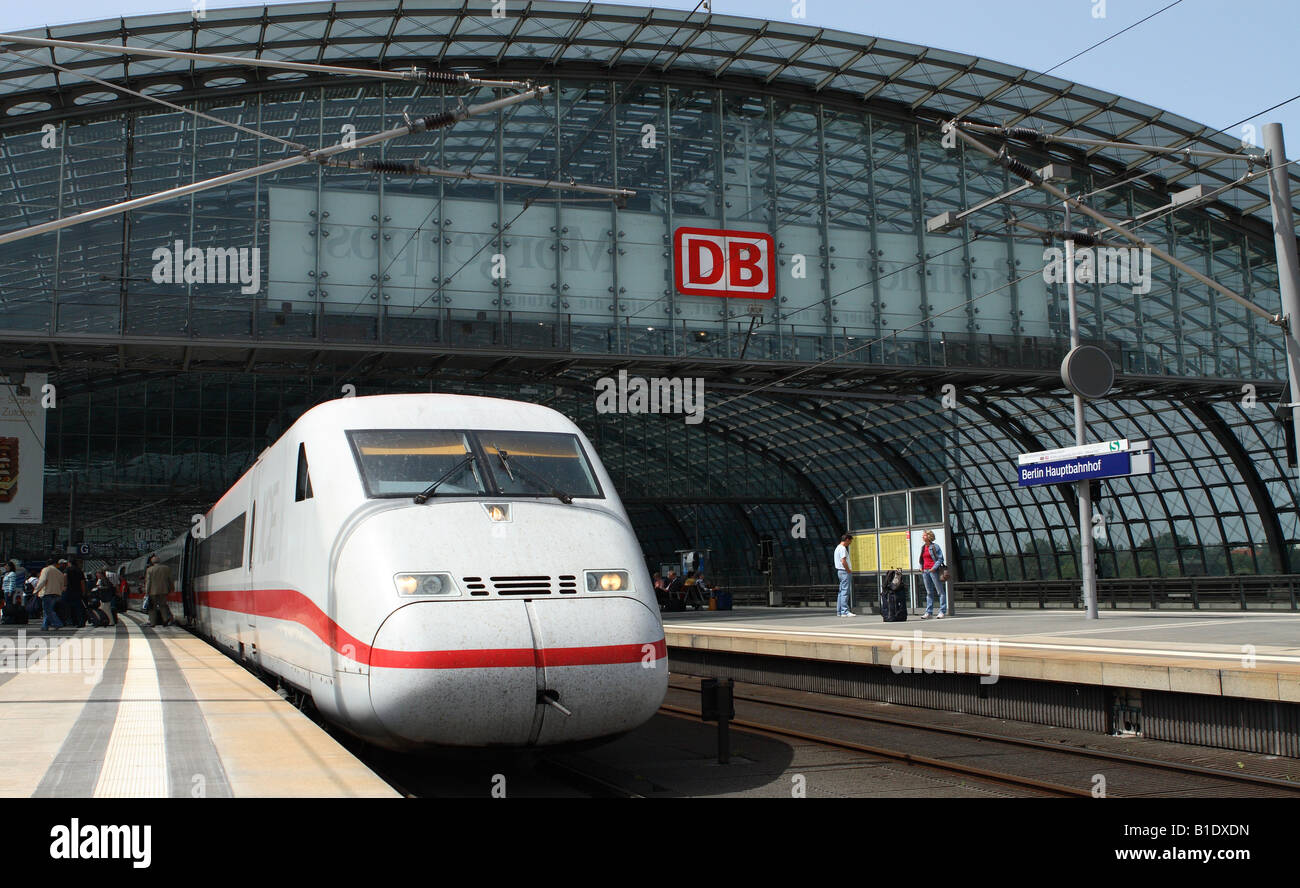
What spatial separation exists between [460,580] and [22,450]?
29269mm

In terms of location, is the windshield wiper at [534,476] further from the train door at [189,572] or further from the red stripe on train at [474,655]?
the train door at [189,572]

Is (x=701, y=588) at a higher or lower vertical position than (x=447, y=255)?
lower

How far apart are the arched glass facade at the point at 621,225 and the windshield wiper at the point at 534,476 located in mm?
21446

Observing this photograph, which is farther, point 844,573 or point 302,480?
point 844,573

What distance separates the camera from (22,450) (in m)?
33.0

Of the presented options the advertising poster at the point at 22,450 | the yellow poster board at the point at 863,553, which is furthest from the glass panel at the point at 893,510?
the advertising poster at the point at 22,450

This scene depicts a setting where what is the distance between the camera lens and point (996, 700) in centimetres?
1488

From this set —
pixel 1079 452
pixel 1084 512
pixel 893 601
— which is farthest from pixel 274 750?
pixel 893 601

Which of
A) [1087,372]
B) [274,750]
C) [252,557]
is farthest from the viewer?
[1087,372]

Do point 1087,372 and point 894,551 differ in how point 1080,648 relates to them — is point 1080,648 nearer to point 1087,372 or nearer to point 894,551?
point 1087,372
